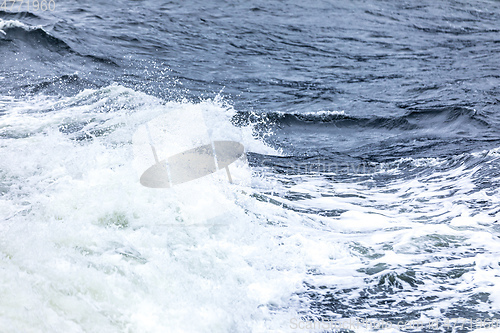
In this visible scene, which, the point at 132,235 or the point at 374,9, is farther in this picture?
the point at 374,9

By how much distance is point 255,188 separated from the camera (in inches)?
187

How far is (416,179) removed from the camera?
4941mm

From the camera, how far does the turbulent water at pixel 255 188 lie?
304 centimetres

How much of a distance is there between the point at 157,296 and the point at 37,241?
100 centimetres

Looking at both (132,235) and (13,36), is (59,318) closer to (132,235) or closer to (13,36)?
(132,235)

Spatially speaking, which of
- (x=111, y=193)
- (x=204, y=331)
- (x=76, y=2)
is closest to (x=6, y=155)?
(x=111, y=193)

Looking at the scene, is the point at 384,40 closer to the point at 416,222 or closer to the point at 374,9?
the point at 374,9

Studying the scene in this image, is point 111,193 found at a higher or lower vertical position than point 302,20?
lower

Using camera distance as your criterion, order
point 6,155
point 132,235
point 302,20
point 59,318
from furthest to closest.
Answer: point 302,20
point 6,155
point 132,235
point 59,318

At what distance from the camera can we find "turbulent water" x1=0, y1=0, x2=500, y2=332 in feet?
9.96

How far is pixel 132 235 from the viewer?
3688mm

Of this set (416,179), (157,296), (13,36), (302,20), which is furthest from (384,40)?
(157,296)

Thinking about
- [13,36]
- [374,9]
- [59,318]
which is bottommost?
[59,318]

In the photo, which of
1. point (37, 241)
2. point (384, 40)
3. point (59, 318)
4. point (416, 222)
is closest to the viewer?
point (59, 318)
